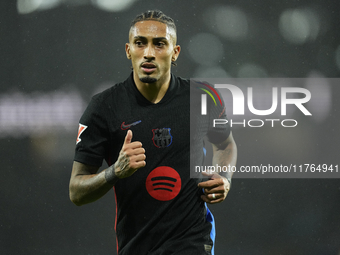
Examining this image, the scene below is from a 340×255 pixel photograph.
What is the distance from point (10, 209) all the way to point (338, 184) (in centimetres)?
280

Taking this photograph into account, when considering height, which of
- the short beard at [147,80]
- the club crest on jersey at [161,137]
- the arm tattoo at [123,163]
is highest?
the short beard at [147,80]

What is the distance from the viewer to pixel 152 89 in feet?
5.31

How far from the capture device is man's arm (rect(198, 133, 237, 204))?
1529 millimetres

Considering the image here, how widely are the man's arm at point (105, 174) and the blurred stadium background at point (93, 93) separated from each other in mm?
1405

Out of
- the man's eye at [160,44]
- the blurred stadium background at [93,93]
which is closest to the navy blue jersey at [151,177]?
the man's eye at [160,44]

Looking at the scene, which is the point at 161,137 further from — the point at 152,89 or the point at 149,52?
the point at 149,52

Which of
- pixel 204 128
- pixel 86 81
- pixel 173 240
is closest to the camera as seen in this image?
pixel 173 240

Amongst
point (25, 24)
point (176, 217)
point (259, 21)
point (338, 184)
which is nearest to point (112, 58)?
point (25, 24)

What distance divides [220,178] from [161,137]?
1.04 ft

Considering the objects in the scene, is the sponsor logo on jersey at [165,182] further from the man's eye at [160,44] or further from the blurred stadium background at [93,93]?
the blurred stadium background at [93,93]

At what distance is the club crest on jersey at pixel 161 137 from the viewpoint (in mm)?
1535

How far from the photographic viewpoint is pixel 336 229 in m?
2.97

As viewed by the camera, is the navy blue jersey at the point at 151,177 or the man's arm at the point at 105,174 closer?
the man's arm at the point at 105,174

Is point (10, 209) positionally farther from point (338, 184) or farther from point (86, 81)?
point (338, 184)
